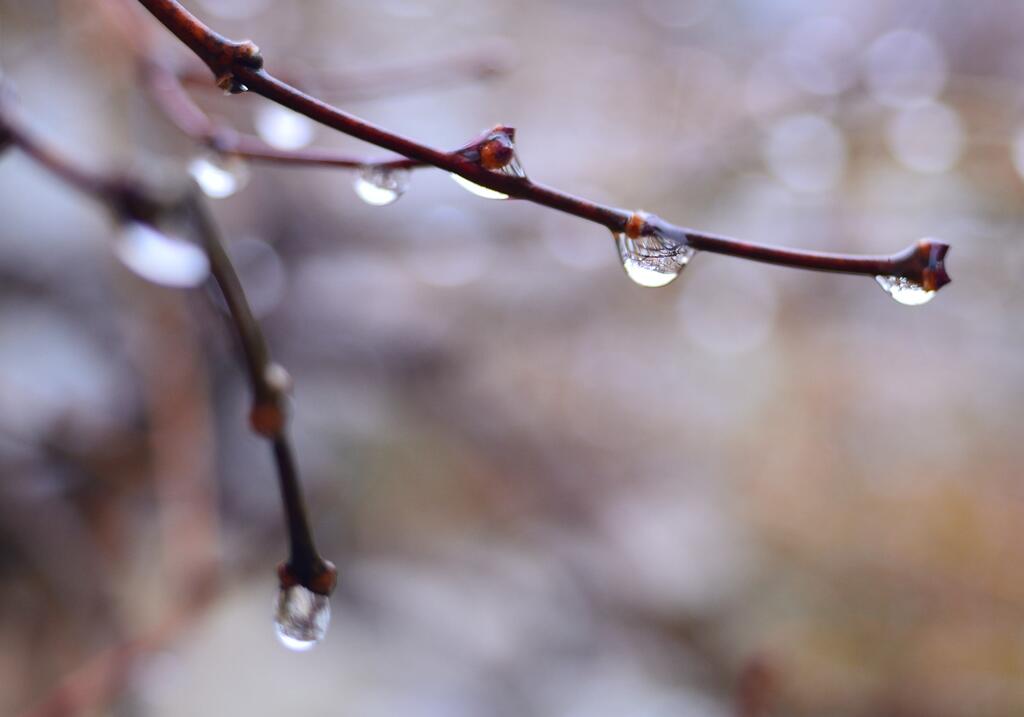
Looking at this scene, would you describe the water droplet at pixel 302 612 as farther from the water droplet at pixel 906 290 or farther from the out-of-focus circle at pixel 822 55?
the out-of-focus circle at pixel 822 55

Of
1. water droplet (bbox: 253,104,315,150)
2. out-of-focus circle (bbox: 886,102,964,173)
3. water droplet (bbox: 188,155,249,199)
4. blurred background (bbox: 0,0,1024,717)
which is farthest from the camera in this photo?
out-of-focus circle (bbox: 886,102,964,173)

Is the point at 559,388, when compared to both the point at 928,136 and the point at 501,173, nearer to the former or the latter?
the point at 928,136

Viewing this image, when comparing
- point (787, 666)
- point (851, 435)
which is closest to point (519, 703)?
point (787, 666)

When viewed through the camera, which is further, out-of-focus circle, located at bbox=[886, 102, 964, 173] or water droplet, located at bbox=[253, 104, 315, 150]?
out-of-focus circle, located at bbox=[886, 102, 964, 173]

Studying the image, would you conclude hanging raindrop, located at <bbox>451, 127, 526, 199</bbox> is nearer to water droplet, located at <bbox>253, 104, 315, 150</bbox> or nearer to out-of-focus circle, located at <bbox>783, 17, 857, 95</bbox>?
water droplet, located at <bbox>253, 104, 315, 150</bbox>

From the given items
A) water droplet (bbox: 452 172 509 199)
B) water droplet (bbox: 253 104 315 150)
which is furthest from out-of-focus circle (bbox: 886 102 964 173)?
water droplet (bbox: 452 172 509 199)

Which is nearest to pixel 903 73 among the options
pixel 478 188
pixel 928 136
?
pixel 928 136
